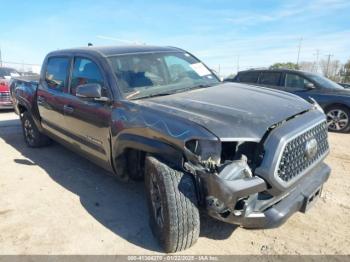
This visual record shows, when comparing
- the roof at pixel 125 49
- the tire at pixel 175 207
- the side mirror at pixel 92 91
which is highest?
the roof at pixel 125 49

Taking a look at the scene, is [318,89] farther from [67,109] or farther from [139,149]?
[139,149]

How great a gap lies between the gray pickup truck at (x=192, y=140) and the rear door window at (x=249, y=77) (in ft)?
17.5

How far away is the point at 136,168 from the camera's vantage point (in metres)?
3.59

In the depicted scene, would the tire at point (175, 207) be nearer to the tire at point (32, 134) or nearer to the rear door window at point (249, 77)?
the tire at point (32, 134)

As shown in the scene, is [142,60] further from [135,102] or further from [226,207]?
[226,207]

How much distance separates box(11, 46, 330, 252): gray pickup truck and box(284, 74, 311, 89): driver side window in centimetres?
482

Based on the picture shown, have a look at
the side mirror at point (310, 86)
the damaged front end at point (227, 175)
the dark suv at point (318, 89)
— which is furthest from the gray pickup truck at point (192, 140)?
the side mirror at point (310, 86)

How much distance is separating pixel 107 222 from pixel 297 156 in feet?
6.80

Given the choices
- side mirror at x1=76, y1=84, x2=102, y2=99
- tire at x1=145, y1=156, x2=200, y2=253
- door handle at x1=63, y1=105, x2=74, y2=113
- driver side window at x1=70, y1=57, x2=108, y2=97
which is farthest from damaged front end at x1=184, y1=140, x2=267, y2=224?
door handle at x1=63, y1=105, x2=74, y2=113

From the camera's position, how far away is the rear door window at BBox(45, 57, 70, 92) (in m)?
4.64

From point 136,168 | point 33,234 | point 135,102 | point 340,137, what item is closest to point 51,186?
point 33,234

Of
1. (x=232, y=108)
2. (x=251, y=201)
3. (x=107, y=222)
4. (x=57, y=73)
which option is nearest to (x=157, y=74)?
(x=232, y=108)

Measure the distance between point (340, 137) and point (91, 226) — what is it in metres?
5.92

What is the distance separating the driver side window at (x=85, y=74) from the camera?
3785mm
